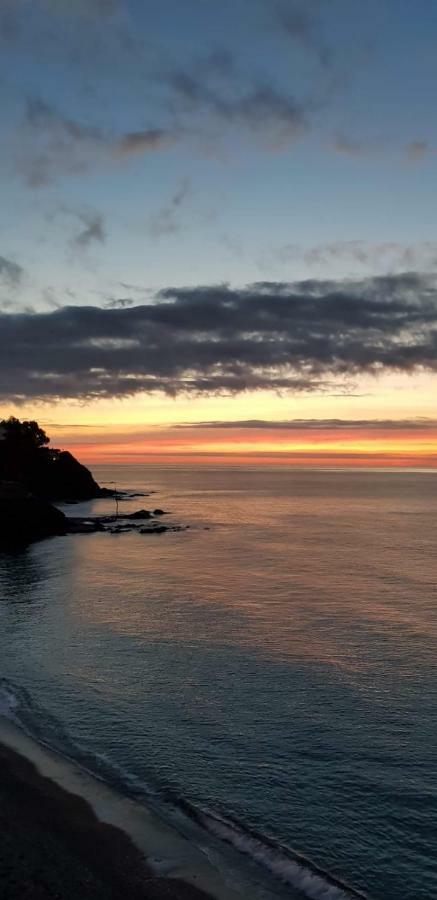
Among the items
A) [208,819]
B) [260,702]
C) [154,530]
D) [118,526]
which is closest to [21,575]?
[154,530]

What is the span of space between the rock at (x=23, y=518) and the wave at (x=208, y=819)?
231ft

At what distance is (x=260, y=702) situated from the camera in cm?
2838

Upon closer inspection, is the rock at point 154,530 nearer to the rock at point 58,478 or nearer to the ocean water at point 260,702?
the ocean water at point 260,702

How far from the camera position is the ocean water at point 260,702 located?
712 inches

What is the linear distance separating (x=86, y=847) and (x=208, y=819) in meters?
4.34

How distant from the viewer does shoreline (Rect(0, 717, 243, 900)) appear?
559 inches

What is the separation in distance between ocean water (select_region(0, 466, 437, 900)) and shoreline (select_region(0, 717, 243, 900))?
4.50 ft

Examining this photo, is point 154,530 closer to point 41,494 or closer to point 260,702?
point 260,702

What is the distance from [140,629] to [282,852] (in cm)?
2582

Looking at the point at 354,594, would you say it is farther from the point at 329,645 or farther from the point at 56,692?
the point at 56,692

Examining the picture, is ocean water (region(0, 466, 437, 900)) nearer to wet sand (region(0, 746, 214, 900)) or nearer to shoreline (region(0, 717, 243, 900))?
shoreline (region(0, 717, 243, 900))

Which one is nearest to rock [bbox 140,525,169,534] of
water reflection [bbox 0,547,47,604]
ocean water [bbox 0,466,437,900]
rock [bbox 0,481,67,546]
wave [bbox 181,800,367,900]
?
rock [bbox 0,481,67,546]

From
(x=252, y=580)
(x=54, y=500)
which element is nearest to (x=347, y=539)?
(x=252, y=580)

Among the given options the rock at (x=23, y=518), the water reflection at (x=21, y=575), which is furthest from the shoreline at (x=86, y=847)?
the rock at (x=23, y=518)
